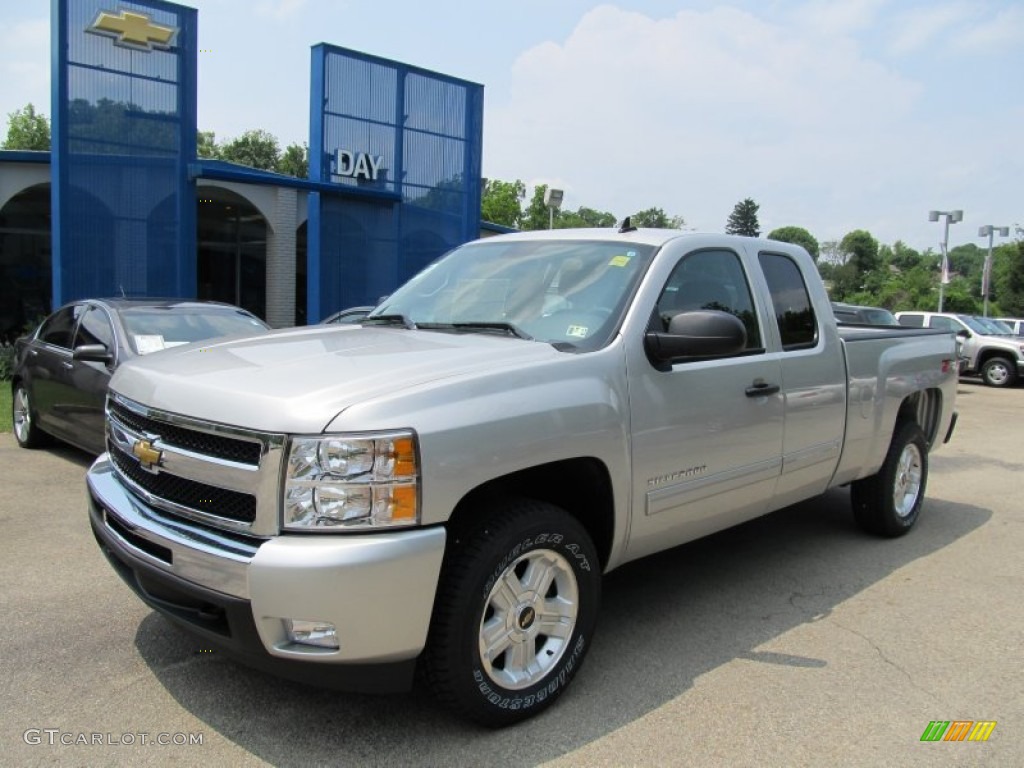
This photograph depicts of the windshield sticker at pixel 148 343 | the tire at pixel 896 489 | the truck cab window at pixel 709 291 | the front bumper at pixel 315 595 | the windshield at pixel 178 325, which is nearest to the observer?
the front bumper at pixel 315 595

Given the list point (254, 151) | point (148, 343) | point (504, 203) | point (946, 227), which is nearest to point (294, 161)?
point (254, 151)

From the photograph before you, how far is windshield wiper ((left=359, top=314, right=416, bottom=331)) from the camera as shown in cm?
409

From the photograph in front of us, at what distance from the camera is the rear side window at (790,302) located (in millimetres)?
4555

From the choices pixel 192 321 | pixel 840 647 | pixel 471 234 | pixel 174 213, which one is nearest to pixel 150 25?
pixel 174 213

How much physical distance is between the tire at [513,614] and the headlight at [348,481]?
370mm

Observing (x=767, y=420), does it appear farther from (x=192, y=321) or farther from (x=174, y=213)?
(x=174, y=213)

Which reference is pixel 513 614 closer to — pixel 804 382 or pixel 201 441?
pixel 201 441

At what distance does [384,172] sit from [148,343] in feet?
34.1

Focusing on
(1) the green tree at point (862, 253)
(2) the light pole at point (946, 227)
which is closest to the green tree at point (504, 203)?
(2) the light pole at point (946, 227)

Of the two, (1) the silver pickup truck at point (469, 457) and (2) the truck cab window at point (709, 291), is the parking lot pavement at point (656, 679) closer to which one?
(1) the silver pickup truck at point (469, 457)

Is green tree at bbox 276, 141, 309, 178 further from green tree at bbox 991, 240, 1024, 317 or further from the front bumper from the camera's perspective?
the front bumper

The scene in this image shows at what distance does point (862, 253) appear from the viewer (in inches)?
3462

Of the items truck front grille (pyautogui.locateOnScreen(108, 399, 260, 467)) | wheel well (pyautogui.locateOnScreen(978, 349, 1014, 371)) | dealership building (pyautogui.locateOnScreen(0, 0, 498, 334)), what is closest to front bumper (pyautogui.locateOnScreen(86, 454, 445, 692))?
truck front grille (pyautogui.locateOnScreen(108, 399, 260, 467))

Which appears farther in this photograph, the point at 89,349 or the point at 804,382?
the point at 89,349
